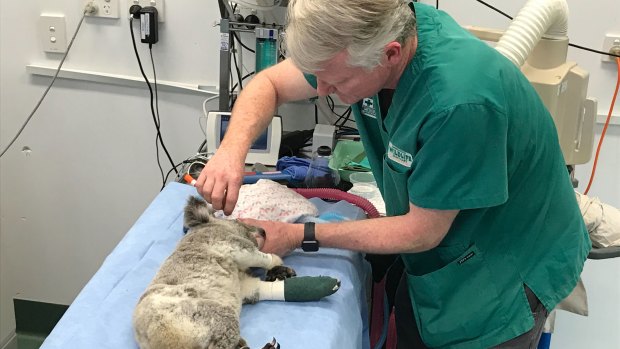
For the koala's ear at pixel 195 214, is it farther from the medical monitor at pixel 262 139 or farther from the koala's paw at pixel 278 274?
the medical monitor at pixel 262 139

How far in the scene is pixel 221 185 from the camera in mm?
1265

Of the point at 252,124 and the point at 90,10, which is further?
the point at 90,10

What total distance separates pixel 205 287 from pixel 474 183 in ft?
1.62

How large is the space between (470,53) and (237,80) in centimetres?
121

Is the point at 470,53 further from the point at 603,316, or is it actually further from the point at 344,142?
the point at 603,316

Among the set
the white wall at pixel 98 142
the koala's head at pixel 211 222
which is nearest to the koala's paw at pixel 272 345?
the koala's head at pixel 211 222

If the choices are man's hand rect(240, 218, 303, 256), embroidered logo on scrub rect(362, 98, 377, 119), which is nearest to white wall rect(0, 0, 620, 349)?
embroidered logo on scrub rect(362, 98, 377, 119)

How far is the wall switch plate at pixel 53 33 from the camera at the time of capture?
219 cm

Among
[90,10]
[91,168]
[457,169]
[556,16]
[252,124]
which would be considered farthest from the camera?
[91,168]

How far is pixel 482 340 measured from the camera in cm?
128

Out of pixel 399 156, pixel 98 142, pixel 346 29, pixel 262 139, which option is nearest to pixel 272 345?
pixel 399 156

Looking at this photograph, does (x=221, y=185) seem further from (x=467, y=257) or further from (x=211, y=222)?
(x=467, y=257)

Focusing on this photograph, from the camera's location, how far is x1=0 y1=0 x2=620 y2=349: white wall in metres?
2.13

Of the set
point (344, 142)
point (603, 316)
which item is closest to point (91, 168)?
point (344, 142)
